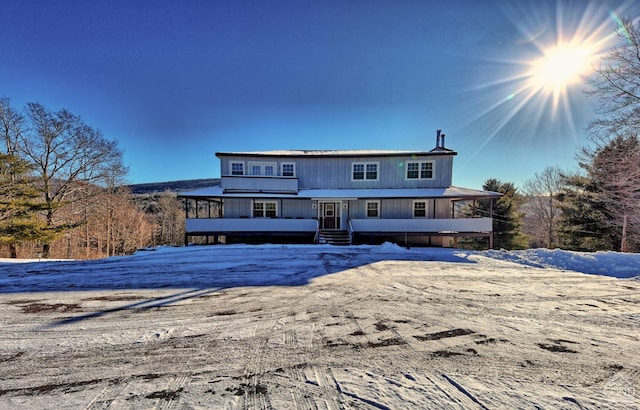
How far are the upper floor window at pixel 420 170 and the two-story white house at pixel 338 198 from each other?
0.20 feet

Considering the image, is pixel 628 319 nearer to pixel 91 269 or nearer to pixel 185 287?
pixel 185 287

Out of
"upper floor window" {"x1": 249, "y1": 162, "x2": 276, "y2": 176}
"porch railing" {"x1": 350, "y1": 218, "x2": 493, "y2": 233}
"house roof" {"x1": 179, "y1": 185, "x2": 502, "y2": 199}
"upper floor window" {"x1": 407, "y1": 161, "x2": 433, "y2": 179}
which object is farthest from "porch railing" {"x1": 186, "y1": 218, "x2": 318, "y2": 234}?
"upper floor window" {"x1": 407, "y1": 161, "x2": 433, "y2": 179}

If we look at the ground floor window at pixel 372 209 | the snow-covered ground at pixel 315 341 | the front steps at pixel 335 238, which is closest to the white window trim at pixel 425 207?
the ground floor window at pixel 372 209

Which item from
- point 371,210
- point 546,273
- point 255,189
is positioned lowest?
point 546,273

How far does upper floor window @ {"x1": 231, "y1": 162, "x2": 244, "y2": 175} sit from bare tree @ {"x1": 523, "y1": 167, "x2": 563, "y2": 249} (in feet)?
99.8

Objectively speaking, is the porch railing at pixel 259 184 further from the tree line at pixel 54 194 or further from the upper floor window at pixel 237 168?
the tree line at pixel 54 194

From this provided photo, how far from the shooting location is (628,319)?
400cm

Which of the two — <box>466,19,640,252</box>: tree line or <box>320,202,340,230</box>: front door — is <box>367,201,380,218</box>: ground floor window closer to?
<box>320,202,340,230</box>: front door

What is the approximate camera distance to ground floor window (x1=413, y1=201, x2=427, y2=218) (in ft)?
54.8

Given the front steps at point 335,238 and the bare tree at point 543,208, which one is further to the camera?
the bare tree at point 543,208

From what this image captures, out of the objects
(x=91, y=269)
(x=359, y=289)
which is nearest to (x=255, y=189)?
(x=91, y=269)

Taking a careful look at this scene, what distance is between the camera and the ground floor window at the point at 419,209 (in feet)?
54.8

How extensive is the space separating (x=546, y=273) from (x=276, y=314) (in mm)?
7958

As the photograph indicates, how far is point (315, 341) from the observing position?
3174mm
